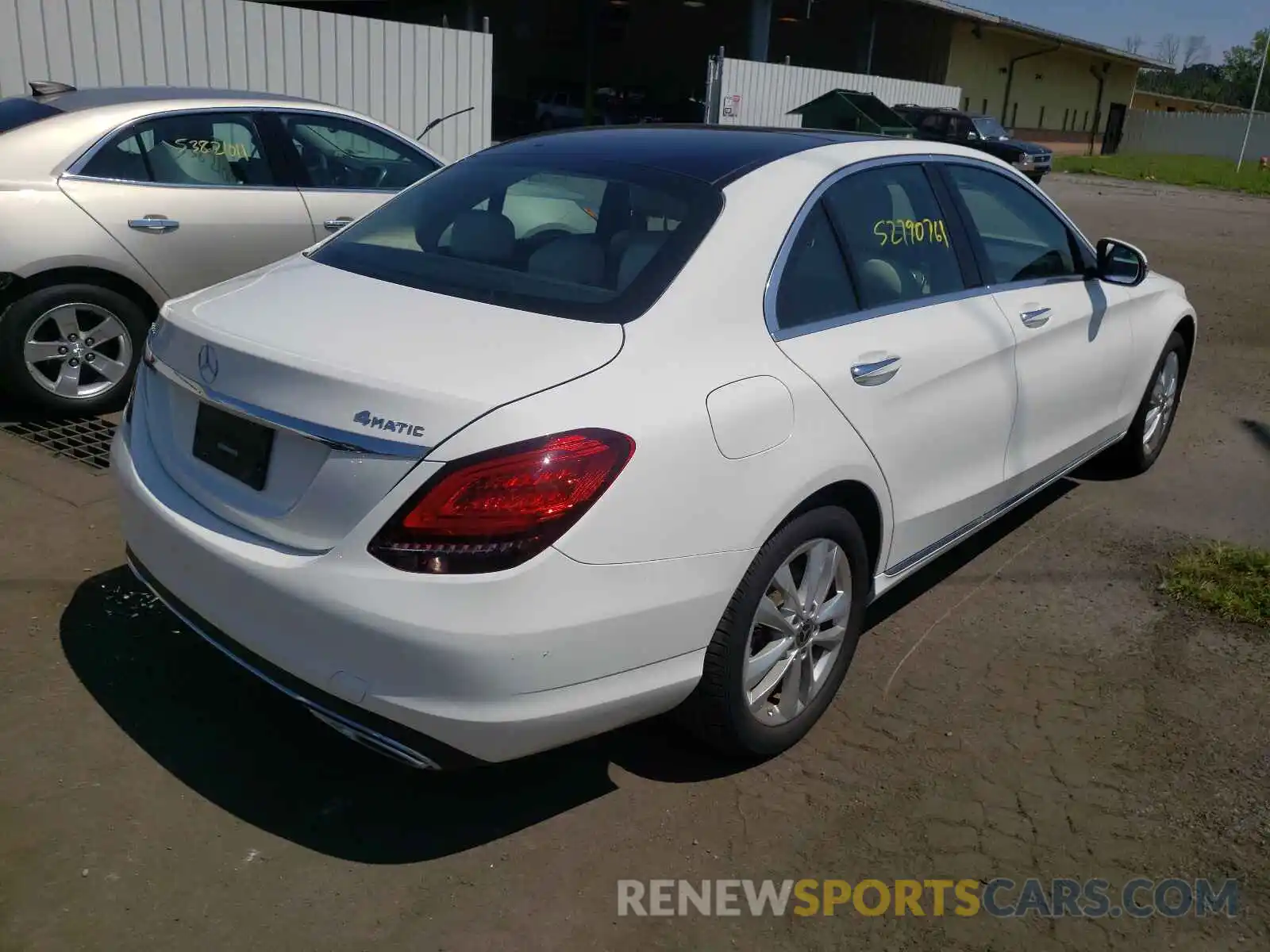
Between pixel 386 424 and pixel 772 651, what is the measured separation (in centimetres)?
124

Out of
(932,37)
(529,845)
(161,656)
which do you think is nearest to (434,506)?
(529,845)

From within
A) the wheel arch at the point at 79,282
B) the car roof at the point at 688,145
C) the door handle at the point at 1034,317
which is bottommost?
A: the wheel arch at the point at 79,282

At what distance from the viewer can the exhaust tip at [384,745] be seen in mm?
2488

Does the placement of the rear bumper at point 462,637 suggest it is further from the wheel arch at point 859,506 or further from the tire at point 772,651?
the wheel arch at point 859,506

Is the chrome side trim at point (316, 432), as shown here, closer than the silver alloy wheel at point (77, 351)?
Yes

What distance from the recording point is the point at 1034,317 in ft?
13.7

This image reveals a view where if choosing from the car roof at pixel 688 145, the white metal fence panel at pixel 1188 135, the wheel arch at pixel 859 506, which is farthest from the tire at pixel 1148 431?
the white metal fence panel at pixel 1188 135

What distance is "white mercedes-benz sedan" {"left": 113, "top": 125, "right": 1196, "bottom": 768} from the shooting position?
7.89 feet

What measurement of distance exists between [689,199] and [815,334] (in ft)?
1.71

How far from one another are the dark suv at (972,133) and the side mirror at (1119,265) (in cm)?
2495

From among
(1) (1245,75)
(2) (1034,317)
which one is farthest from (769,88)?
(1) (1245,75)

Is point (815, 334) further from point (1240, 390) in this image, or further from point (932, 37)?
point (932, 37)

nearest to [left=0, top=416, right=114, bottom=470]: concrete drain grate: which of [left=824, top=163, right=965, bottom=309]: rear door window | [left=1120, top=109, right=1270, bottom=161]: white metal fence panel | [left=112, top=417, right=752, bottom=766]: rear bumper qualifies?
[left=112, top=417, right=752, bottom=766]: rear bumper

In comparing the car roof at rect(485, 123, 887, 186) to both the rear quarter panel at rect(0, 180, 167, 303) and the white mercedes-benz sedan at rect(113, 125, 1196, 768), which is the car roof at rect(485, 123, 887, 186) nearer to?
the white mercedes-benz sedan at rect(113, 125, 1196, 768)
